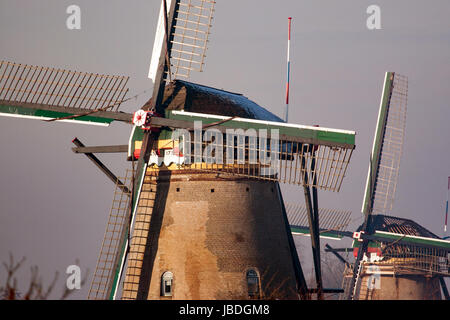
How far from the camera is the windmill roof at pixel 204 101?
2104 centimetres

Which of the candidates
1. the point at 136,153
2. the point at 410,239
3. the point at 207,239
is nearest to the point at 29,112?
the point at 136,153

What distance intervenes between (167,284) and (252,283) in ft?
6.81

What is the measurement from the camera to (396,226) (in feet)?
143

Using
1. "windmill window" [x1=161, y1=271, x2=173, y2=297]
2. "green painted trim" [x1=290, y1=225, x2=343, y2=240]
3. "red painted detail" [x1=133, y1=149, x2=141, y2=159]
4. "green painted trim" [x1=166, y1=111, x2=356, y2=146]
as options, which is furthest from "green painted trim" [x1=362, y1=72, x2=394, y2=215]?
"windmill window" [x1=161, y1=271, x2=173, y2=297]

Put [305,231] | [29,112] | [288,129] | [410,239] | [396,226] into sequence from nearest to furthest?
[288,129], [29,112], [410,239], [396,226], [305,231]

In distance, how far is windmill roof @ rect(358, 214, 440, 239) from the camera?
→ 140ft

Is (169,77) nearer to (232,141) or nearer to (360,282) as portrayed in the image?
(232,141)

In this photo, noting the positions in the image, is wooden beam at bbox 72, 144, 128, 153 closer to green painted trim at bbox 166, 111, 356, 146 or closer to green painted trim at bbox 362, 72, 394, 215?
green painted trim at bbox 166, 111, 356, 146

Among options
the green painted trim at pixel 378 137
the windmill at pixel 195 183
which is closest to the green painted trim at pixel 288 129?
the windmill at pixel 195 183

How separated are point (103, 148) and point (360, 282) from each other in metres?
25.4

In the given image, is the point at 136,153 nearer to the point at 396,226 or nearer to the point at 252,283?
the point at 252,283

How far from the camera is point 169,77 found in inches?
835

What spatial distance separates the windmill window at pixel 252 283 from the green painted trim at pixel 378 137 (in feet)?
62.8
